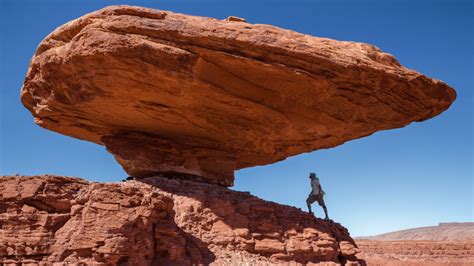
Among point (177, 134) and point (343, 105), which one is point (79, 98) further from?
point (343, 105)

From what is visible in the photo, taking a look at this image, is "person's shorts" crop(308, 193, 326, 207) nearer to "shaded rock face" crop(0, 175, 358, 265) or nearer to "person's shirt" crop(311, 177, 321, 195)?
"person's shirt" crop(311, 177, 321, 195)

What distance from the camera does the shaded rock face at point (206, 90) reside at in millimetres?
10570

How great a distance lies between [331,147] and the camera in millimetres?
16062

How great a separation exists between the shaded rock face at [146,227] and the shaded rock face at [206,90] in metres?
1.93

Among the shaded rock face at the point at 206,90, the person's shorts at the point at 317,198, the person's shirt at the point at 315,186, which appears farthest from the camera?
the person's shirt at the point at 315,186

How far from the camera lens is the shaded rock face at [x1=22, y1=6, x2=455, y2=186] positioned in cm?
1057

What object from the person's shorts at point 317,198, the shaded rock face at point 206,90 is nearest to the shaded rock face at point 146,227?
the shaded rock face at point 206,90

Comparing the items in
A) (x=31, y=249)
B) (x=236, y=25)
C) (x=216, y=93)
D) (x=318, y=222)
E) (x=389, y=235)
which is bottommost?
(x=31, y=249)

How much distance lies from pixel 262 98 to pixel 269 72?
46.3 inches

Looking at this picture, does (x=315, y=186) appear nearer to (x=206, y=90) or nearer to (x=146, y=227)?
(x=206, y=90)

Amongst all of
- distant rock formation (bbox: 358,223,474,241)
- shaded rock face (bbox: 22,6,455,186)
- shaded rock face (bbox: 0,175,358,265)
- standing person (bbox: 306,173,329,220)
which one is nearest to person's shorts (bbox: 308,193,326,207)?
standing person (bbox: 306,173,329,220)

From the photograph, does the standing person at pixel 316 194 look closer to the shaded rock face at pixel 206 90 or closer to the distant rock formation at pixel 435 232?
the shaded rock face at pixel 206 90

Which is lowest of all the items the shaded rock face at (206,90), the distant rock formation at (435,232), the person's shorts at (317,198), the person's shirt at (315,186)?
the person's shorts at (317,198)

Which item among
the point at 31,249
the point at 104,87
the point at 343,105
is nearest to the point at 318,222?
the point at 343,105
